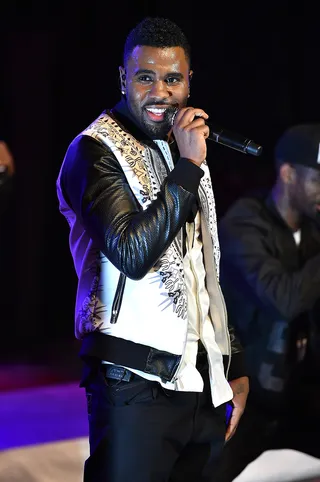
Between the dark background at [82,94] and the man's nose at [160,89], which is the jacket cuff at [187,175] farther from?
the dark background at [82,94]

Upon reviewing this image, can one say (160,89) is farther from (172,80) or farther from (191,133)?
(191,133)

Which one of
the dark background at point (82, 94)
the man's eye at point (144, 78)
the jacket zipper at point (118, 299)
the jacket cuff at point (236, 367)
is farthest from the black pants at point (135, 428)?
the dark background at point (82, 94)

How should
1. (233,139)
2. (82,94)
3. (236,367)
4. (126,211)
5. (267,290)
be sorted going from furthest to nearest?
(82,94), (267,290), (236,367), (233,139), (126,211)

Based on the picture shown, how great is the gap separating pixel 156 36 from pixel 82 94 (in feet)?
6.39

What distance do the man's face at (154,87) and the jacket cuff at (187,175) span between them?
7.8 inches

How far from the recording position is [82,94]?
11.7ft

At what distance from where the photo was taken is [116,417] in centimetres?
154

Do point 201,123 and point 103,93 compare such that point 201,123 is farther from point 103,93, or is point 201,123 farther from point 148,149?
point 103,93

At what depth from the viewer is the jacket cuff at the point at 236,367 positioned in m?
1.83

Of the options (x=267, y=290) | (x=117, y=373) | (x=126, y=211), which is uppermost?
(x=126, y=211)

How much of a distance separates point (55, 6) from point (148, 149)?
2.10 meters

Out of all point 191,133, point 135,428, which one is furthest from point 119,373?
point 191,133

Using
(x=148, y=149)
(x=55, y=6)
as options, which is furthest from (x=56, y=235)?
(x=148, y=149)

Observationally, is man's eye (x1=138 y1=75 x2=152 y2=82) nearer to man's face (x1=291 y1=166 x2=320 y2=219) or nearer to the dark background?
man's face (x1=291 y1=166 x2=320 y2=219)
